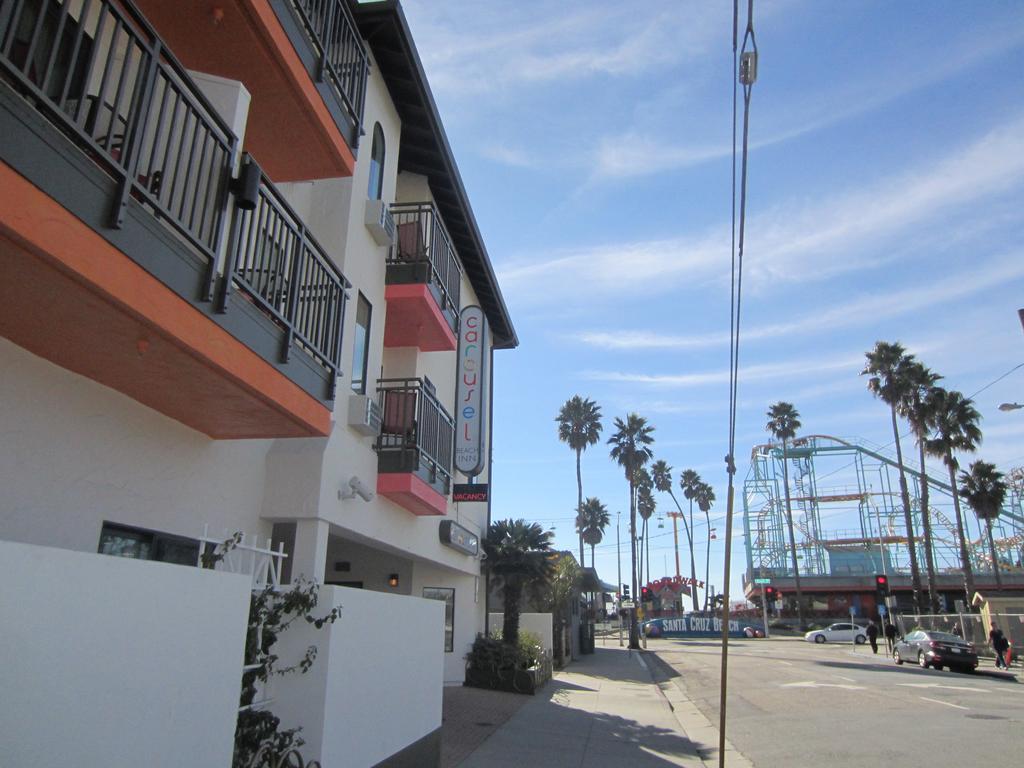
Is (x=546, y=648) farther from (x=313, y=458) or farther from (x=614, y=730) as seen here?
(x=313, y=458)

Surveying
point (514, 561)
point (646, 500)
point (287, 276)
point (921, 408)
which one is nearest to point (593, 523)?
point (646, 500)

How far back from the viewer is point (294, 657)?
20.6ft

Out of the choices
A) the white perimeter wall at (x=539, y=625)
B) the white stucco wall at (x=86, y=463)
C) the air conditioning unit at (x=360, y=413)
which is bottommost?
the white perimeter wall at (x=539, y=625)

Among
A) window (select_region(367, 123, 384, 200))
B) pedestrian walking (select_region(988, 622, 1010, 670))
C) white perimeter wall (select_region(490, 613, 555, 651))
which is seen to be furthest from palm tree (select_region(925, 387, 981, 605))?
window (select_region(367, 123, 384, 200))

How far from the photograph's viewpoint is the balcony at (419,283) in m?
12.2

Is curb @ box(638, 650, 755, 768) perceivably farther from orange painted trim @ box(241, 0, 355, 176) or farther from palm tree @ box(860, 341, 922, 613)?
palm tree @ box(860, 341, 922, 613)

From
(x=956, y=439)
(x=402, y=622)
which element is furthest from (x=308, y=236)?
(x=956, y=439)

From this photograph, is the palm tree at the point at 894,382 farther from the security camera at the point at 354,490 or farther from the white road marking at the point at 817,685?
the security camera at the point at 354,490

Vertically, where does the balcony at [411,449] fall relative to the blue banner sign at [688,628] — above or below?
above

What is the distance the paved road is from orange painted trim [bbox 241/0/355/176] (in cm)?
1004

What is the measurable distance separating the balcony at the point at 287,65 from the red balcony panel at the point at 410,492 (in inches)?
177

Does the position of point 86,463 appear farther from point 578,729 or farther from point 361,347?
point 578,729

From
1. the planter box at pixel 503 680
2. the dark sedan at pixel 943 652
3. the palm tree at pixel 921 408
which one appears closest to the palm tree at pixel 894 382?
the palm tree at pixel 921 408

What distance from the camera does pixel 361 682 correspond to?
702 cm
